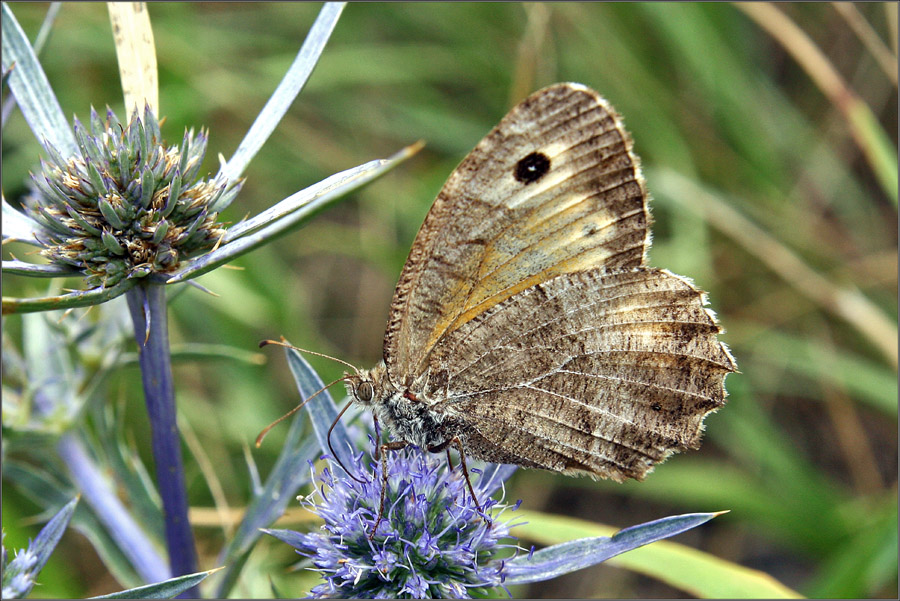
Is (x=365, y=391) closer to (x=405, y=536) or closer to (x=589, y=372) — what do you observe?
(x=405, y=536)

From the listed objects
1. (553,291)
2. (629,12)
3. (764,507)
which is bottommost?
(764,507)

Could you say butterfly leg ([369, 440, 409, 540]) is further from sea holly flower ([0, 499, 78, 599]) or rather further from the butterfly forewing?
sea holly flower ([0, 499, 78, 599])

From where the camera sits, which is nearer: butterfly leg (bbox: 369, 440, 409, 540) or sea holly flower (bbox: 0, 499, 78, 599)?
sea holly flower (bbox: 0, 499, 78, 599)

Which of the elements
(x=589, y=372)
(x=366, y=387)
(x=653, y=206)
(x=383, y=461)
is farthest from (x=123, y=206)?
(x=653, y=206)

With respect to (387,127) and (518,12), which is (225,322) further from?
(518,12)

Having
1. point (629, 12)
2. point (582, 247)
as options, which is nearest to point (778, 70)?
point (629, 12)

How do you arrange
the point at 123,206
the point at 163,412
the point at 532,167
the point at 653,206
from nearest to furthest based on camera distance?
the point at 123,206 < the point at 163,412 < the point at 532,167 < the point at 653,206

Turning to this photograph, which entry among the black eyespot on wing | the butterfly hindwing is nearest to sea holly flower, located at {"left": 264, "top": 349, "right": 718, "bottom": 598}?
the butterfly hindwing
